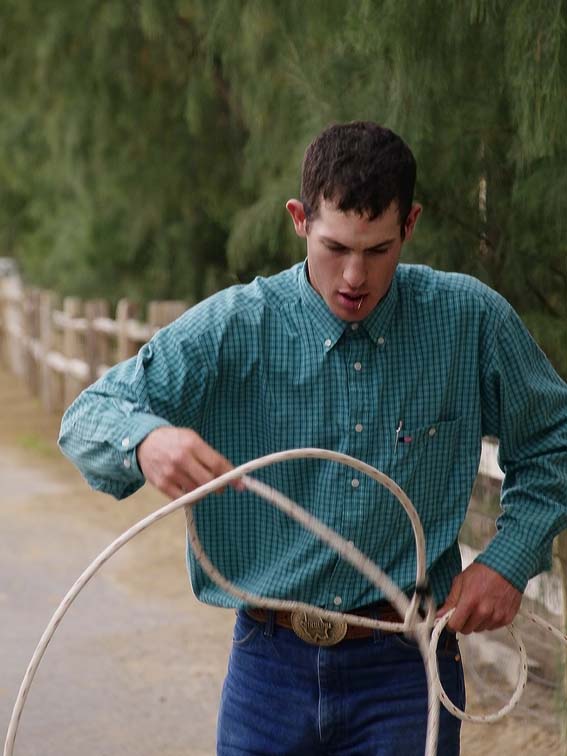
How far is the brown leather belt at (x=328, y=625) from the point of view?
6.67ft

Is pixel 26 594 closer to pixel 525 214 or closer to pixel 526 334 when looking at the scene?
pixel 525 214

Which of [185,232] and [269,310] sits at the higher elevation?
[269,310]

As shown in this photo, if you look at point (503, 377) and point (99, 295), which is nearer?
point (503, 377)

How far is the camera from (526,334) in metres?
2.08

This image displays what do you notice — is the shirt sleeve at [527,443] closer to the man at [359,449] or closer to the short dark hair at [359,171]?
the man at [359,449]

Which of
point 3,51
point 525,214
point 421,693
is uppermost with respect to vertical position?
point 525,214

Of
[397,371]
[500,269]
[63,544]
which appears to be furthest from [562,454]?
[63,544]

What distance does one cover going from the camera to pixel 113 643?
480 centimetres

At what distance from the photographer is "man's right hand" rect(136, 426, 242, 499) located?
164 cm

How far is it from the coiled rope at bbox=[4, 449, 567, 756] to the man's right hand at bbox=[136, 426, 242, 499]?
1.1 inches

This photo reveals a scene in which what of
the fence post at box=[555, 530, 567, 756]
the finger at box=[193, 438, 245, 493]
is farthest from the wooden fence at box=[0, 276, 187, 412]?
the finger at box=[193, 438, 245, 493]

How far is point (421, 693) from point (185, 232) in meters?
6.67

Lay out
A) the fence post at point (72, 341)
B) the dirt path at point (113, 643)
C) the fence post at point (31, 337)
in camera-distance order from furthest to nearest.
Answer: the fence post at point (31, 337) → the fence post at point (72, 341) → the dirt path at point (113, 643)

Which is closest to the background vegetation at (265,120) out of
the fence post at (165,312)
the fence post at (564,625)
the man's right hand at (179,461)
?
the fence post at (564,625)
